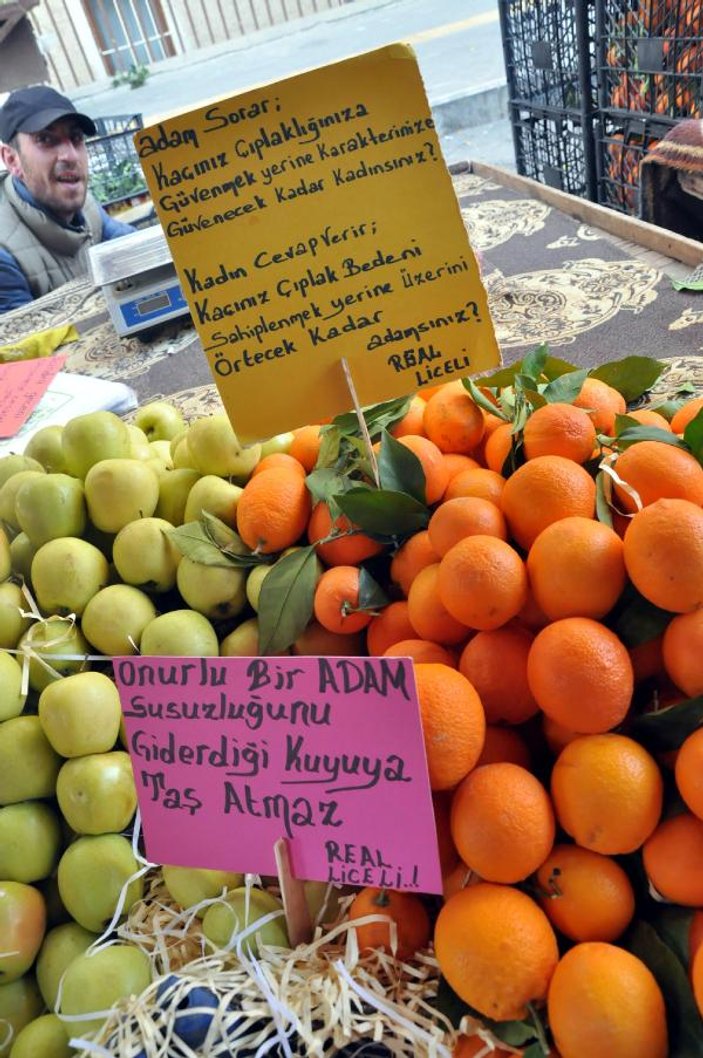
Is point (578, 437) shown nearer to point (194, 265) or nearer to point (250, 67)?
point (194, 265)

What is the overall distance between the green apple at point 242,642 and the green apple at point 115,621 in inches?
3.8

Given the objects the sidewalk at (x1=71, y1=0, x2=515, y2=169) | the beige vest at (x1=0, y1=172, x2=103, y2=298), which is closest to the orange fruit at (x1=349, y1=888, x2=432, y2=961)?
the beige vest at (x1=0, y1=172, x2=103, y2=298)

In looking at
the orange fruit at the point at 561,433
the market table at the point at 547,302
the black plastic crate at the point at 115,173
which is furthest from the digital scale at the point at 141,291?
the black plastic crate at the point at 115,173

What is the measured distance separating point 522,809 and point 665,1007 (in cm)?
15

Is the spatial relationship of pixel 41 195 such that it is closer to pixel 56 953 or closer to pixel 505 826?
pixel 56 953

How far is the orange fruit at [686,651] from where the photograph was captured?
1.74ft

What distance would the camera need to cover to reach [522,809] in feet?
1.72

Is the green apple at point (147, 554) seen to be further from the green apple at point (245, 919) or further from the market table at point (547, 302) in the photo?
the market table at point (547, 302)

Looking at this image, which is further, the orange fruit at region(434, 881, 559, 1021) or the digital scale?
the digital scale

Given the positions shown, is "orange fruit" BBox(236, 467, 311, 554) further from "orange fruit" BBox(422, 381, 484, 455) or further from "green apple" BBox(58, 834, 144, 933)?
"green apple" BBox(58, 834, 144, 933)

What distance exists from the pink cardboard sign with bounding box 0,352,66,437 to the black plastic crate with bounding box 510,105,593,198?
1.72 metres

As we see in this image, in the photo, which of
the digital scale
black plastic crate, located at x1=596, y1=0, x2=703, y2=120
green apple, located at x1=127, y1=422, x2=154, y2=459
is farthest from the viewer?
the digital scale

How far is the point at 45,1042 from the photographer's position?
2.10 feet

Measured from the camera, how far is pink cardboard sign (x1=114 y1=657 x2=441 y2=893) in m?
0.55
